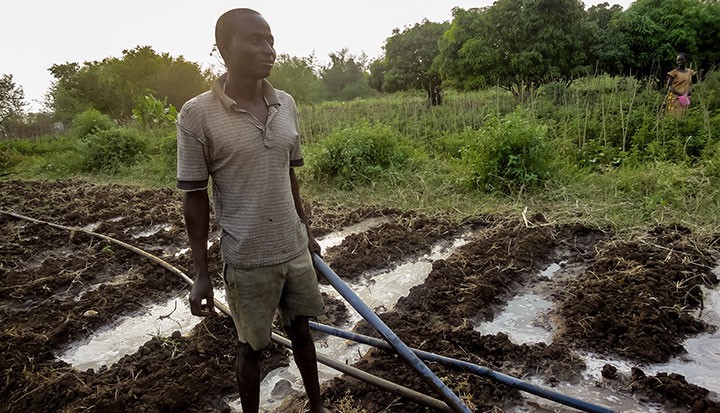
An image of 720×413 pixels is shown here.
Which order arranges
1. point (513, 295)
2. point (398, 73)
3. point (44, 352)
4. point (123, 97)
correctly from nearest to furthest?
point (44, 352) → point (513, 295) → point (123, 97) → point (398, 73)

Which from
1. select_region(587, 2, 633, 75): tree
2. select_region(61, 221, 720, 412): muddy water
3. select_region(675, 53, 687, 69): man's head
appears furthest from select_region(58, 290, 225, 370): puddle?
select_region(587, 2, 633, 75): tree

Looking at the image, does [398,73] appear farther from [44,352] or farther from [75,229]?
[44,352]

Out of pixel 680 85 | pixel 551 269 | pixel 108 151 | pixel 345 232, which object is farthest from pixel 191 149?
pixel 108 151

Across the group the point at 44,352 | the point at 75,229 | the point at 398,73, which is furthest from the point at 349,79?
the point at 44,352

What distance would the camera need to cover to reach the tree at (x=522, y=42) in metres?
11.1

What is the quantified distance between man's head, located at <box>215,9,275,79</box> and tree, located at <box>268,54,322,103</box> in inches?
889

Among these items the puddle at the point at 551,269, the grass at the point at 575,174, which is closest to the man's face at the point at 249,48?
the puddle at the point at 551,269

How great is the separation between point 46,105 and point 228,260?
1347 inches

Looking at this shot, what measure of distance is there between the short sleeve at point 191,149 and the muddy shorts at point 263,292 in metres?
0.36

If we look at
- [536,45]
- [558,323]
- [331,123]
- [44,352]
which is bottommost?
[558,323]

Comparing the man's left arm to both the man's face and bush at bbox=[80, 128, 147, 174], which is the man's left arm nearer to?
the man's face

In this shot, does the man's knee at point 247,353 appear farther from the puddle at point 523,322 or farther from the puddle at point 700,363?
the puddle at point 700,363

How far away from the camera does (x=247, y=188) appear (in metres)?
1.59

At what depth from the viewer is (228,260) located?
1645 mm
